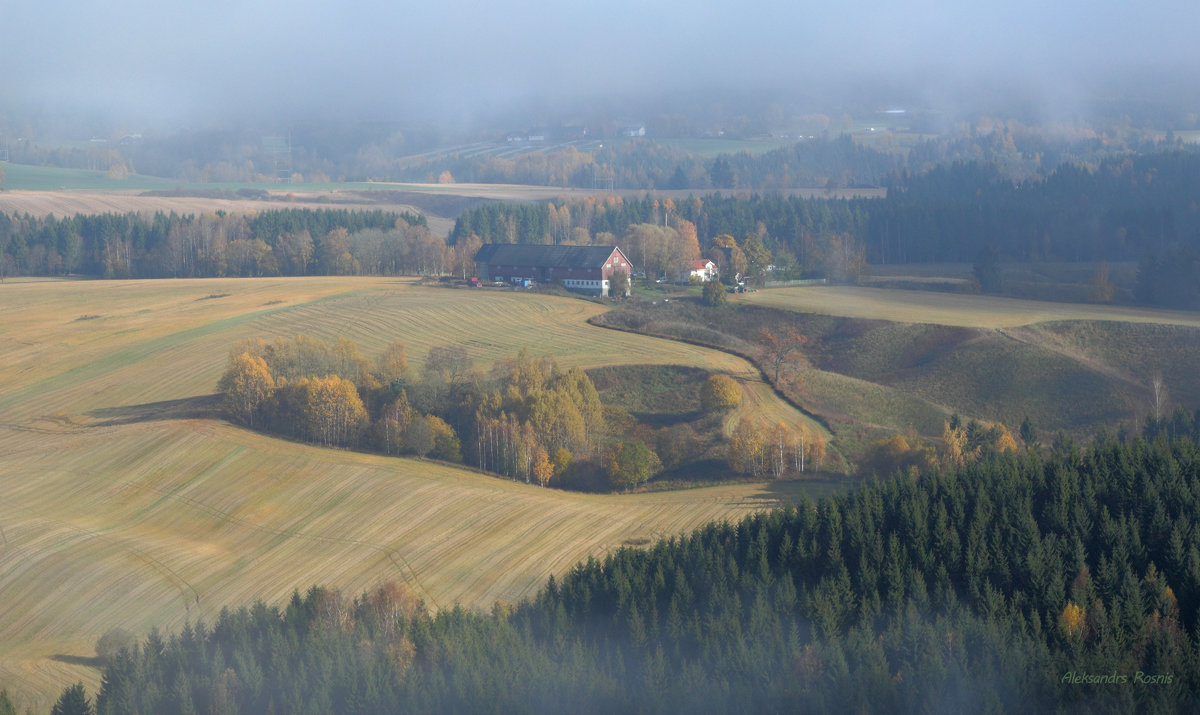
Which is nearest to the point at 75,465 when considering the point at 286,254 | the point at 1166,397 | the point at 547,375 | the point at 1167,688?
the point at 547,375

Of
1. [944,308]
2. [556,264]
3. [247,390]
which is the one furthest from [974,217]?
[247,390]

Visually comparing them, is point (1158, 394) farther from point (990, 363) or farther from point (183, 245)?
point (183, 245)

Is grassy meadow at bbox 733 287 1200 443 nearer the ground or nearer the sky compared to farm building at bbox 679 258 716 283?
nearer the ground

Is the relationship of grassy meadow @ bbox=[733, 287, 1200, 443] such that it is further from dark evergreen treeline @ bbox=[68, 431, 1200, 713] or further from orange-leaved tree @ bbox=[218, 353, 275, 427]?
orange-leaved tree @ bbox=[218, 353, 275, 427]

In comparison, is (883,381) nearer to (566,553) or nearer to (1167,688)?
(566,553)

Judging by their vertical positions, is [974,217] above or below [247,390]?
above

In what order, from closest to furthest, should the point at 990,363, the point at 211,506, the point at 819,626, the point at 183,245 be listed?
the point at 819,626, the point at 211,506, the point at 990,363, the point at 183,245

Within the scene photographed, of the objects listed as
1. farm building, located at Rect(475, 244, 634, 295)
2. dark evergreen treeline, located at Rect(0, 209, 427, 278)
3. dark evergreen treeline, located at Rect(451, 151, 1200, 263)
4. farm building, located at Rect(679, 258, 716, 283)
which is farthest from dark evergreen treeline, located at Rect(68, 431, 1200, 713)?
dark evergreen treeline, located at Rect(0, 209, 427, 278)
